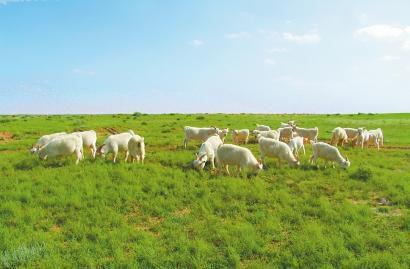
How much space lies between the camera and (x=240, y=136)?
82.9 ft

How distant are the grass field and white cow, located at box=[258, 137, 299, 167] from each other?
57 cm

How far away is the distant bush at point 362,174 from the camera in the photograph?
1523cm

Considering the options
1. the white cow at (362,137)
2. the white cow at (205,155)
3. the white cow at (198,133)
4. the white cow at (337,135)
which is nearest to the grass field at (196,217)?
the white cow at (205,155)

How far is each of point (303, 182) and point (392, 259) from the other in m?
5.67

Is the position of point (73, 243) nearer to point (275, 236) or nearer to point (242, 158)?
point (275, 236)

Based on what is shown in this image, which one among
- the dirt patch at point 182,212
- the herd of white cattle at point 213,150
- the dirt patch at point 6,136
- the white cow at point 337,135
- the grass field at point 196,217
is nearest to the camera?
the grass field at point 196,217

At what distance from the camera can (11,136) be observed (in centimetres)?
2923

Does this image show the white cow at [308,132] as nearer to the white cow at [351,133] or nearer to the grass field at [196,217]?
the white cow at [351,133]

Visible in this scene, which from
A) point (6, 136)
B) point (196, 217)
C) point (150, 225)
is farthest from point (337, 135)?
point (6, 136)

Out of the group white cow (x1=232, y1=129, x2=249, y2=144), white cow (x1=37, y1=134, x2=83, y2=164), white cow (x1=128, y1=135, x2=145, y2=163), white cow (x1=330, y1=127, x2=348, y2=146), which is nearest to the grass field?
white cow (x1=37, y1=134, x2=83, y2=164)

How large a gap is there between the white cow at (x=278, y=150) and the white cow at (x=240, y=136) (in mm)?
7207

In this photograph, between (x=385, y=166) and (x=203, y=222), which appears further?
(x=385, y=166)

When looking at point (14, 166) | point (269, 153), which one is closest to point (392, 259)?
point (269, 153)

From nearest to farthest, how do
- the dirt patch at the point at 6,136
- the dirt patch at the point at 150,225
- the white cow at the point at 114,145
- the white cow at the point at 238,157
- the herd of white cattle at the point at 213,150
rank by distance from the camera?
the dirt patch at the point at 150,225, the white cow at the point at 238,157, the herd of white cattle at the point at 213,150, the white cow at the point at 114,145, the dirt patch at the point at 6,136
